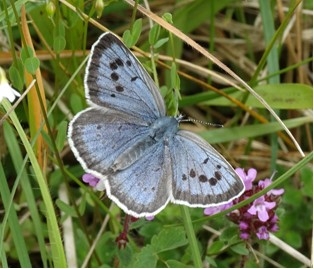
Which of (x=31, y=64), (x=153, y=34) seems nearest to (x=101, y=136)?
(x=31, y=64)

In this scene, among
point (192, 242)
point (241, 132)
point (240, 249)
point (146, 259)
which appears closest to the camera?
point (192, 242)

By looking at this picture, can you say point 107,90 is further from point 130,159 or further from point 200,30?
point 200,30

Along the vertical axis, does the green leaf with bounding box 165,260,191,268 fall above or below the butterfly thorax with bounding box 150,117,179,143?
below

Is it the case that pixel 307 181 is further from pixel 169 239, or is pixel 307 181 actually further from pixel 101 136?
pixel 101 136

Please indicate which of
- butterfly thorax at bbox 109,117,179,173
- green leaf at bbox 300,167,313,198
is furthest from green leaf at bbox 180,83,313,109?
butterfly thorax at bbox 109,117,179,173

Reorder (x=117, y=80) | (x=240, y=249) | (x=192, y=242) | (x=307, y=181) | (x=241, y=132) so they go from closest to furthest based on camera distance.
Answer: (x=192, y=242) < (x=117, y=80) < (x=240, y=249) < (x=307, y=181) < (x=241, y=132)

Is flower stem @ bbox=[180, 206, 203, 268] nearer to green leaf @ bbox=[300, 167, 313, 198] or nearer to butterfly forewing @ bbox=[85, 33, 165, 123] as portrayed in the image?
butterfly forewing @ bbox=[85, 33, 165, 123]

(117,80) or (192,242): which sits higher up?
(117,80)
